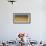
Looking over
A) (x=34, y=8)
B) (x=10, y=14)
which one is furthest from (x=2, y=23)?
(x=34, y=8)

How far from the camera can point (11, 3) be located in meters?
5.69

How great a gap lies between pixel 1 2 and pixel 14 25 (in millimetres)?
1093

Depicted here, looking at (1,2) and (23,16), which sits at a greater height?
(1,2)

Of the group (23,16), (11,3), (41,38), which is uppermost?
(11,3)

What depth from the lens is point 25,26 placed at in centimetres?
564

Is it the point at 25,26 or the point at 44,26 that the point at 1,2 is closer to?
the point at 25,26

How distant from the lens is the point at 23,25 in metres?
5.65

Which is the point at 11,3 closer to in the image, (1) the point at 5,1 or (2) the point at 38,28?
(1) the point at 5,1

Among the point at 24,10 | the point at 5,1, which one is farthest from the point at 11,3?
the point at 24,10

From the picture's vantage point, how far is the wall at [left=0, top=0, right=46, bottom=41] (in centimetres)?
562

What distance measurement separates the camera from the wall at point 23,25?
5625mm

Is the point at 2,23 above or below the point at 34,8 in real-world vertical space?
below

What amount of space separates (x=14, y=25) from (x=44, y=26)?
124 centimetres

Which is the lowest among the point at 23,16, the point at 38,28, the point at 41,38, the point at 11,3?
the point at 41,38
